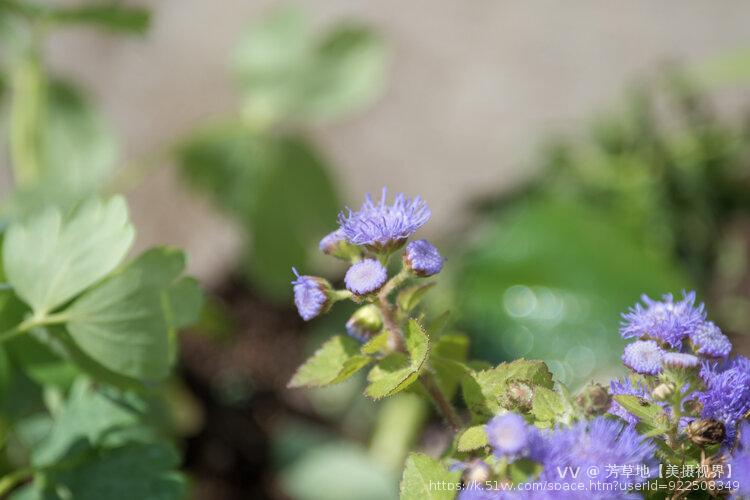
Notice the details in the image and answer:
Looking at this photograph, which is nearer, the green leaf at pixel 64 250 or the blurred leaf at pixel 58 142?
the green leaf at pixel 64 250

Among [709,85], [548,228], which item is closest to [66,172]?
[548,228]

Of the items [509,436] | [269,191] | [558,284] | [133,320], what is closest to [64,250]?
[133,320]

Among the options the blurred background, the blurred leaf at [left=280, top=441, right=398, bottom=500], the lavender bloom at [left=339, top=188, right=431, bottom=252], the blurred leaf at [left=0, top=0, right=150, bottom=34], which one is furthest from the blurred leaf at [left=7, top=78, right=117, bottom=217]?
the lavender bloom at [left=339, top=188, right=431, bottom=252]

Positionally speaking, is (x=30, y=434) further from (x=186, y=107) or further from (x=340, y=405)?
(x=186, y=107)

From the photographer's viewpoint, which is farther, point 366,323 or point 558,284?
point 558,284

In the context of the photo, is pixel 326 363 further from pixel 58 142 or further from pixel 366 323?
pixel 58 142

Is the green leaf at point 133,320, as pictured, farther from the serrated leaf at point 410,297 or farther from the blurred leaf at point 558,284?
the blurred leaf at point 558,284

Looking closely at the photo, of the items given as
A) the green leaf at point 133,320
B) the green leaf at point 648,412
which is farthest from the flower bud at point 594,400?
the green leaf at point 133,320
